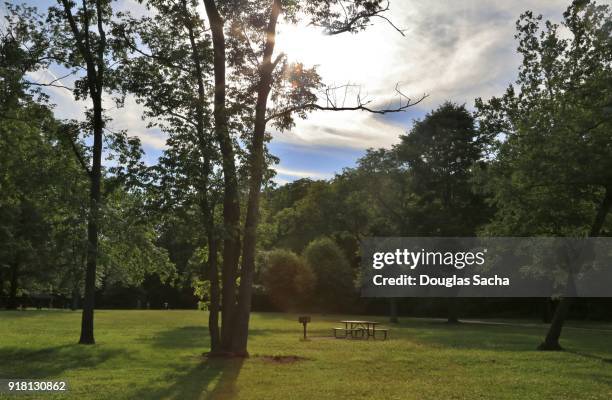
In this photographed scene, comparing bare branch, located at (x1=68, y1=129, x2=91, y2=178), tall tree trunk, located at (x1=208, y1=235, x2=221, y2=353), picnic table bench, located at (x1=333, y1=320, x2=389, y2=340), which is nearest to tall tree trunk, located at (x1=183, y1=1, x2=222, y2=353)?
tall tree trunk, located at (x1=208, y1=235, x2=221, y2=353)

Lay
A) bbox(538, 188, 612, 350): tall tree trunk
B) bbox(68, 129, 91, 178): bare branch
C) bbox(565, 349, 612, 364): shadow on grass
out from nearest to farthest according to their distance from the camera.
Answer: bbox(565, 349, 612, 364): shadow on grass, bbox(538, 188, 612, 350): tall tree trunk, bbox(68, 129, 91, 178): bare branch

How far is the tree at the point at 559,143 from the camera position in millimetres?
20578

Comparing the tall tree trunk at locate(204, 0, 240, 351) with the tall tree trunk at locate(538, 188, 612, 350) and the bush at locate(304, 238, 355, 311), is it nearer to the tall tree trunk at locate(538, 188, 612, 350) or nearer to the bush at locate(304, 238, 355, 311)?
the tall tree trunk at locate(538, 188, 612, 350)

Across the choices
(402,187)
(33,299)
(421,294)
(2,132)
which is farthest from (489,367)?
(33,299)

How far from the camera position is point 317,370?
15.5 m

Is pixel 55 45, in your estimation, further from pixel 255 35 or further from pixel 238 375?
pixel 238 375

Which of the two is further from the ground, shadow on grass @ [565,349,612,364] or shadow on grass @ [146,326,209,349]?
shadow on grass @ [565,349,612,364]

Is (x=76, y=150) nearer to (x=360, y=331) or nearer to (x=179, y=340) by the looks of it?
(x=179, y=340)

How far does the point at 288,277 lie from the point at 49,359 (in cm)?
4382

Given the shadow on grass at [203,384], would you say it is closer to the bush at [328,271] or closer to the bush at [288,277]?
the bush at [288,277]

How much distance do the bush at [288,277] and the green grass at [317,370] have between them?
1396 inches

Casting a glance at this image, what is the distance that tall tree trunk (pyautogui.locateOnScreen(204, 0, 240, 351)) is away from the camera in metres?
18.1

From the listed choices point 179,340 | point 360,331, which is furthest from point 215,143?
point 360,331

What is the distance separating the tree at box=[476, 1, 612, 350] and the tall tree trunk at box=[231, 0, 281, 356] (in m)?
10.3
